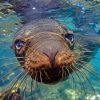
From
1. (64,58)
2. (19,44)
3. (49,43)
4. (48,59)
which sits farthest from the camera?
(19,44)

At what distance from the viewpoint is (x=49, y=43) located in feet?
13.7

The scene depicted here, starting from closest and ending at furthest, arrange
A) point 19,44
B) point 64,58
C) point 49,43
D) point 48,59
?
point 48,59 → point 64,58 → point 49,43 → point 19,44

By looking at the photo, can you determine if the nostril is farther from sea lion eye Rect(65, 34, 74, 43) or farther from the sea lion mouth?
sea lion eye Rect(65, 34, 74, 43)

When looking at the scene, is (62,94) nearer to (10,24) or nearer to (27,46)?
(10,24)

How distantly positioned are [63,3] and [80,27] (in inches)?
54.3

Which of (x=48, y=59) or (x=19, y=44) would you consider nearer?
(x=48, y=59)

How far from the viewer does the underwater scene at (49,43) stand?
13.6ft

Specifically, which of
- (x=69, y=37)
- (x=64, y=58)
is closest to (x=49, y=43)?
(x=64, y=58)

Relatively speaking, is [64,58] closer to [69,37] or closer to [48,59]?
[48,59]

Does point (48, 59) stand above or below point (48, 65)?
above

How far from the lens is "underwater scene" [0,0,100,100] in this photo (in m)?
4.14

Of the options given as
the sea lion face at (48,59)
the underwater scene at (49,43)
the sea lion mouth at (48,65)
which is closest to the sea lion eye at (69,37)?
the underwater scene at (49,43)

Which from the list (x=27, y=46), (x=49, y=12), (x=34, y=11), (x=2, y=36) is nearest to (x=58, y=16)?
(x=49, y=12)

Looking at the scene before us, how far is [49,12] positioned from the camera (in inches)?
414
